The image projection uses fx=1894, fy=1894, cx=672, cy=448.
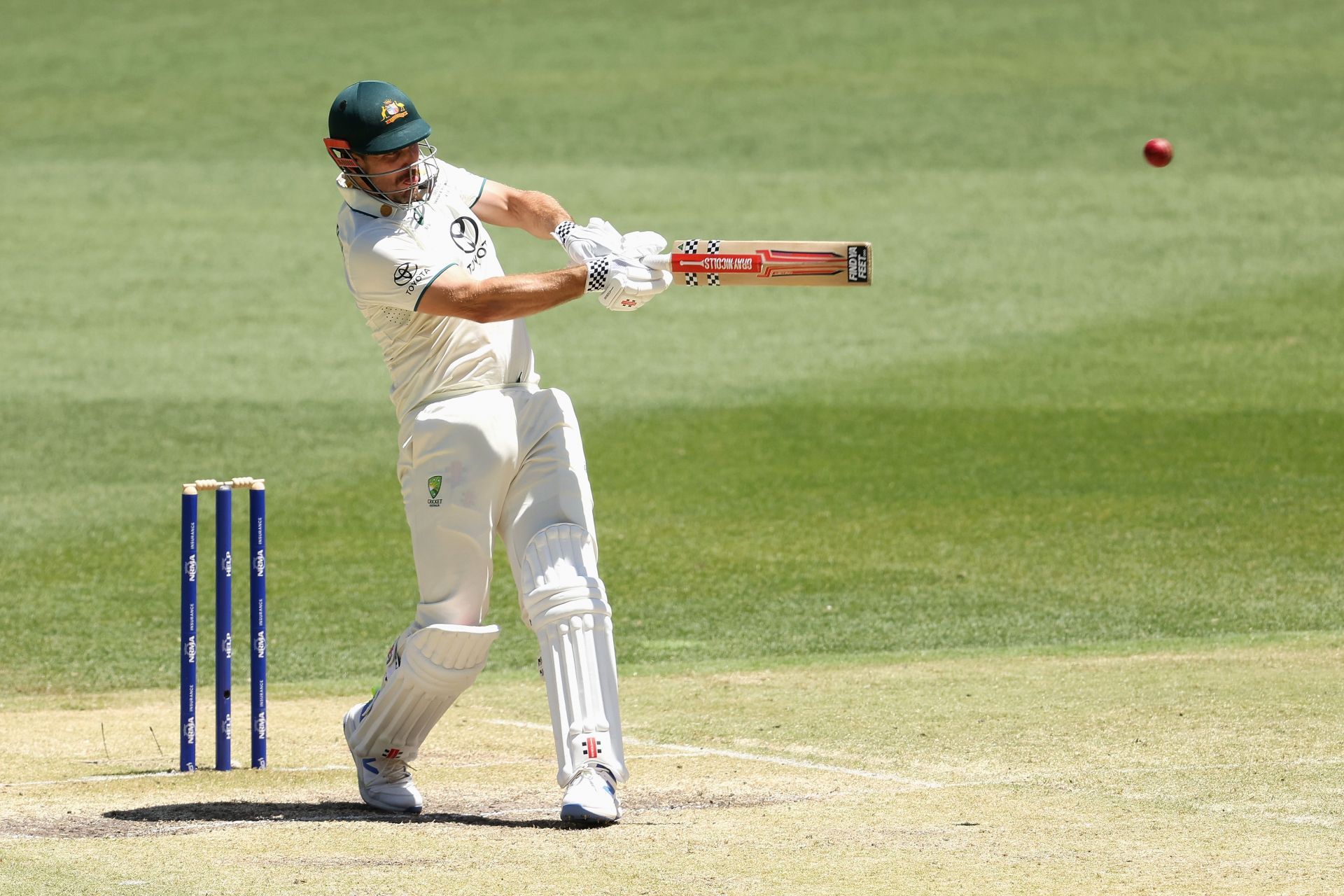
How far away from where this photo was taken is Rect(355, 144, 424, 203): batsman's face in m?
5.44

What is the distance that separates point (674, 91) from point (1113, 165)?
6.31 metres

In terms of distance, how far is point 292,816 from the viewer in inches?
212

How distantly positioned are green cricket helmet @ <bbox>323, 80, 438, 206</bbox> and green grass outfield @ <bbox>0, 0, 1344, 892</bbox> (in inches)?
96.1

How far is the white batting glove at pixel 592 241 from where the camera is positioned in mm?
5410

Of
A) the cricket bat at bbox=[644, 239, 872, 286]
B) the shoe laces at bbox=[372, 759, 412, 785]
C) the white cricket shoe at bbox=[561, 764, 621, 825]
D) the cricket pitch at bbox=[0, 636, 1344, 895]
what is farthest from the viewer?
the cricket bat at bbox=[644, 239, 872, 286]

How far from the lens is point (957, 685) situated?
289 inches

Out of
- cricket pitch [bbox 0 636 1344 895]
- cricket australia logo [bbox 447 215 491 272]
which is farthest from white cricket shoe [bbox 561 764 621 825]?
cricket australia logo [bbox 447 215 491 272]

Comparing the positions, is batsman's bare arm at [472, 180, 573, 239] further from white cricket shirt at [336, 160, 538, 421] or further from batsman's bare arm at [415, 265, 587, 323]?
batsman's bare arm at [415, 265, 587, 323]

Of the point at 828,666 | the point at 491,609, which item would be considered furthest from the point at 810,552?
the point at 828,666

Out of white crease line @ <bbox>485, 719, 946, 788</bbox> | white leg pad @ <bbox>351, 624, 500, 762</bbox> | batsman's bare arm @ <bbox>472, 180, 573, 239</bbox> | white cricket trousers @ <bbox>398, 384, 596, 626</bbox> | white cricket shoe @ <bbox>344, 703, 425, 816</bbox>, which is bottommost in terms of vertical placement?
white crease line @ <bbox>485, 719, 946, 788</bbox>

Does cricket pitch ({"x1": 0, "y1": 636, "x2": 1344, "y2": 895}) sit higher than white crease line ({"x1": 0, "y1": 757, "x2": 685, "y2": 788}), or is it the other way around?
cricket pitch ({"x1": 0, "y1": 636, "x2": 1344, "y2": 895})

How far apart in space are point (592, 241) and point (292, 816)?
6.06 feet

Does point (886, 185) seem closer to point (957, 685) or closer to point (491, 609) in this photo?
point (491, 609)

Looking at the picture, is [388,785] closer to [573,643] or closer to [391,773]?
[391,773]
